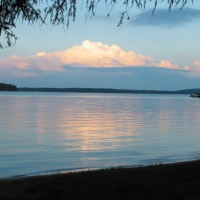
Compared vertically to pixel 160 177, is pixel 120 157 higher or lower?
lower

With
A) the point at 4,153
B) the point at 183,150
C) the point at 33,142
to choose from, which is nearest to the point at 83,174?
the point at 4,153

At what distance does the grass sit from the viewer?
708 cm

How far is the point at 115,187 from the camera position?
758 cm

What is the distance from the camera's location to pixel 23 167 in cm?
1527

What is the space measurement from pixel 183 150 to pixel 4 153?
10.1 metres

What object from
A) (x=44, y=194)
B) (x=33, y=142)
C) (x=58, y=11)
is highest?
(x=58, y=11)

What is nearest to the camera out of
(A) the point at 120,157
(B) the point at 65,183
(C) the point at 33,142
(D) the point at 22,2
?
(D) the point at 22,2

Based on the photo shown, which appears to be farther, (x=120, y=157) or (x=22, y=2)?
(x=120, y=157)

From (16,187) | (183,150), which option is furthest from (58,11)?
(183,150)

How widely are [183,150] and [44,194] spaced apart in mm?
15090

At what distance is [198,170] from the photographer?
30.1ft

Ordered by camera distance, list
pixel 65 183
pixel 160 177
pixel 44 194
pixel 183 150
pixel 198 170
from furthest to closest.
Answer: pixel 183 150
pixel 198 170
pixel 160 177
pixel 65 183
pixel 44 194

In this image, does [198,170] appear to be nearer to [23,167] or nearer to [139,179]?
[139,179]

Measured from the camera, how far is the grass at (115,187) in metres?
7.08
